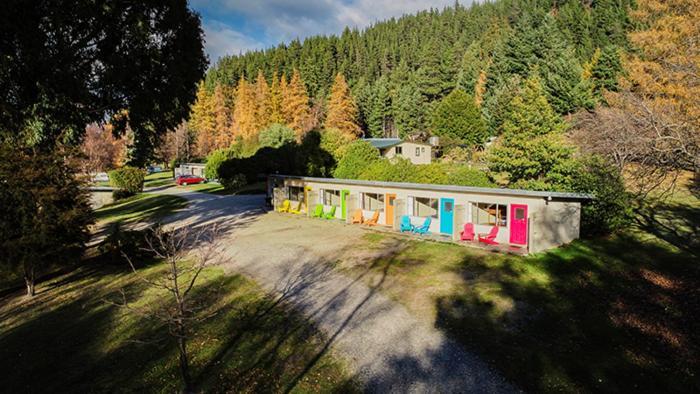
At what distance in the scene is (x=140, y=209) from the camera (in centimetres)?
3728

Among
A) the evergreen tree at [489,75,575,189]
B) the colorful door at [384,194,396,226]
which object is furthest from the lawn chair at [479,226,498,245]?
the evergreen tree at [489,75,575,189]

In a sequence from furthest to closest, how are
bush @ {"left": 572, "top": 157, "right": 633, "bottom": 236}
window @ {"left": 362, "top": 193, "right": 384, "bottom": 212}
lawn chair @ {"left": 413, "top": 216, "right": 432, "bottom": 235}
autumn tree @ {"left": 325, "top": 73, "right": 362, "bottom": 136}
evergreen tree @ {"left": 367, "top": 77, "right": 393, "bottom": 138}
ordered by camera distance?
evergreen tree @ {"left": 367, "top": 77, "right": 393, "bottom": 138}, autumn tree @ {"left": 325, "top": 73, "right": 362, "bottom": 136}, window @ {"left": 362, "top": 193, "right": 384, "bottom": 212}, lawn chair @ {"left": 413, "top": 216, "right": 432, "bottom": 235}, bush @ {"left": 572, "top": 157, "right": 633, "bottom": 236}

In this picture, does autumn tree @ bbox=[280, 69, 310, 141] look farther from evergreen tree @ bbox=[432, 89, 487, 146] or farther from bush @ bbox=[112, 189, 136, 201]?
bush @ bbox=[112, 189, 136, 201]

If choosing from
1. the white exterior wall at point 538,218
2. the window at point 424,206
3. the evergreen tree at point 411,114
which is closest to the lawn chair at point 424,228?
the window at point 424,206

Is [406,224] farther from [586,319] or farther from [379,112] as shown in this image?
[379,112]

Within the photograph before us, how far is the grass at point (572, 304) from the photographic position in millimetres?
9141

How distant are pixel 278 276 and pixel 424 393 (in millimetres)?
9316

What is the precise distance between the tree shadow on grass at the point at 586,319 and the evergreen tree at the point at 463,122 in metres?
41.4

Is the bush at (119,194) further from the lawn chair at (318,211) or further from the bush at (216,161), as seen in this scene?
the lawn chair at (318,211)

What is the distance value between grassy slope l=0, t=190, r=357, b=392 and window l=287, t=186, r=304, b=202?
15160mm

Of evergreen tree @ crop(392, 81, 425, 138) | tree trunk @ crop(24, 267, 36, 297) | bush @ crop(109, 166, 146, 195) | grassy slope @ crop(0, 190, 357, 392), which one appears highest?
evergreen tree @ crop(392, 81, 425, 138)

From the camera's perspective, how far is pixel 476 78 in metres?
74.8

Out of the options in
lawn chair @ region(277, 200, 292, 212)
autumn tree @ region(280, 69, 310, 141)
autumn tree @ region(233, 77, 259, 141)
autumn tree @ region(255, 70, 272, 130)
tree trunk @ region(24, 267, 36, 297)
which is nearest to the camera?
tree trunk @ region(24, 267, 36, 297)

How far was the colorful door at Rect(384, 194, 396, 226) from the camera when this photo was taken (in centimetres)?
2428
